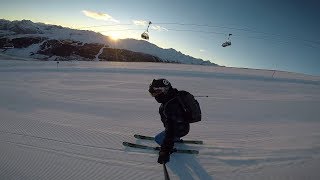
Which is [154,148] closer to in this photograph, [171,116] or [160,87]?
[171,116]

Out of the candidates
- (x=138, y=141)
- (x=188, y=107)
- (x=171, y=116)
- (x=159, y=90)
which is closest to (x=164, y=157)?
(x=171, y=116)

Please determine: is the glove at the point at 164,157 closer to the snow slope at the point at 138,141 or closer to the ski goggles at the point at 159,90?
the snow slope at the point at 138,141

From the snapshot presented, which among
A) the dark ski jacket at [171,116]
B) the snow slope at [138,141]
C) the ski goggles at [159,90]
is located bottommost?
the snow slope at [138,141]

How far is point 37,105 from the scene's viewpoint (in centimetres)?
1220

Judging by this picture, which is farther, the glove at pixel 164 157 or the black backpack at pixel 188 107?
the black backpack at pixel 188 107

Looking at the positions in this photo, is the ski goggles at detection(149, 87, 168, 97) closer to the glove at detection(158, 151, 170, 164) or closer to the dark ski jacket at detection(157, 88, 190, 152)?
the dark ski jacket at detection(157, 88, 190, 152)

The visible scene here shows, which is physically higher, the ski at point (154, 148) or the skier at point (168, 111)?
the skier at point (168, 111)

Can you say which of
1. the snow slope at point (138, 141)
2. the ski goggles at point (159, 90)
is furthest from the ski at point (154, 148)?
the ski goggles at point (159, 90)

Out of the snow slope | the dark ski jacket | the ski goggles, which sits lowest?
the snow slope

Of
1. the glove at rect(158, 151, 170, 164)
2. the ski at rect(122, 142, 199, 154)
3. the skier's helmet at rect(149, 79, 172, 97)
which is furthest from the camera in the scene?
the ski at rect(122, 142, 199, 154)

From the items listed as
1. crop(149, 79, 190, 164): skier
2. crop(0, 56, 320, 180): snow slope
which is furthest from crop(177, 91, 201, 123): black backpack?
crop(0, 56, 320, 180): snow slope

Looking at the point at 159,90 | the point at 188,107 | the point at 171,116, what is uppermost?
the point at 159,90

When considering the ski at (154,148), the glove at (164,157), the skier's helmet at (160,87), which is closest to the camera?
the glove at (164,157)

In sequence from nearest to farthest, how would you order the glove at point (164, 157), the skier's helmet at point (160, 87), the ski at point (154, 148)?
the glove at point (164, 157) → the skier's helmet at point (160, 87) → the ski at point (154, 148)
